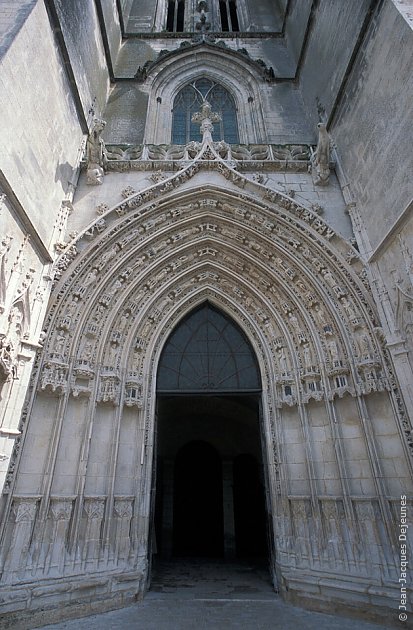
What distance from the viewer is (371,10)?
245 inches

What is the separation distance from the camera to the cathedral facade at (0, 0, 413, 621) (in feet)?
15.1

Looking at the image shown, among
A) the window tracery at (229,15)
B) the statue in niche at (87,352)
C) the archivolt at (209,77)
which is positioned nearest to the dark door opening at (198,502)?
the statue in niche at (87,352)

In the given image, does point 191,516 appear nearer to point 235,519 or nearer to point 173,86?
point 235,519

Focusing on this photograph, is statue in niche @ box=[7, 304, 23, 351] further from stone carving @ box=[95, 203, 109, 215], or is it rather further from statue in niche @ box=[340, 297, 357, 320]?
statue in niche @ box=[340, 297, 357, 320]

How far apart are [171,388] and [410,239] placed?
4.44m

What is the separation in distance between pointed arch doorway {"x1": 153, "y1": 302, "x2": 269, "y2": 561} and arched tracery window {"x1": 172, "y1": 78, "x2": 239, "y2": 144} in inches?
196

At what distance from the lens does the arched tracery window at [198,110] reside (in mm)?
9359

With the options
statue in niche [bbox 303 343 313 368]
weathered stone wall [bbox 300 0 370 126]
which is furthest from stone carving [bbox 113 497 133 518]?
weathered stone wall [bbox 300 0 370 126]

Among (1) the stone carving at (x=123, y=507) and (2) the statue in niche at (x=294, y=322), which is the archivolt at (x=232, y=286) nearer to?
A: (2) the statue in niche at (x=294, y=322)

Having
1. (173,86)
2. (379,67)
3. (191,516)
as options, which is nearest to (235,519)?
(191,516)

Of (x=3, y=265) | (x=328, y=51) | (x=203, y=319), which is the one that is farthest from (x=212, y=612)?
(x=328, y=51)

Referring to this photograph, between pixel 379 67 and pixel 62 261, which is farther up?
pixel 379 67

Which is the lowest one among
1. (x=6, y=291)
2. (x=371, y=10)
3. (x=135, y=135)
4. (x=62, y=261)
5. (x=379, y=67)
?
(x=6, y=291)

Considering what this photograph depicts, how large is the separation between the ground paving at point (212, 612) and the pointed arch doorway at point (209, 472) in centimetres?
249
